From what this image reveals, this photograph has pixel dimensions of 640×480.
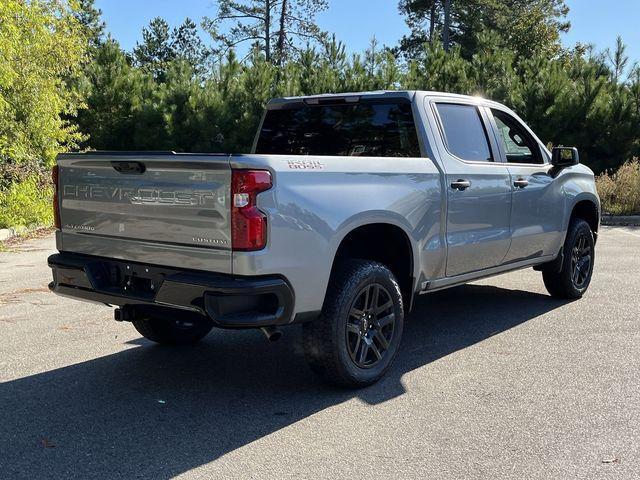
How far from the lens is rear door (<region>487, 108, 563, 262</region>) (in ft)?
19.4

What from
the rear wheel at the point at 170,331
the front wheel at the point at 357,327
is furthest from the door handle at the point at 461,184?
the rear wheel at the point at 170,331

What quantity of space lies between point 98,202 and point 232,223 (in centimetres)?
116

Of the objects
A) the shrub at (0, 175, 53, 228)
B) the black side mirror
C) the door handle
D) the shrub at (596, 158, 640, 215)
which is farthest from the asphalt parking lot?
the shrub at (596, 158, 640, 215)

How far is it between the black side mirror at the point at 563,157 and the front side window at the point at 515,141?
13cm

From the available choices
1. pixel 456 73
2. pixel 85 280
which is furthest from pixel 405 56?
pixel 85 280

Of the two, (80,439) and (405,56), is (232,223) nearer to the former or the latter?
(80,439)

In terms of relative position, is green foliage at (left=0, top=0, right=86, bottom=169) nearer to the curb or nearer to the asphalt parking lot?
the asphalt parking lot

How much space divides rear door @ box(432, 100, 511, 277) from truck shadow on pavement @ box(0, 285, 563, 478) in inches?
29.1

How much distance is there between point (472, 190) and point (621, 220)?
37.9 ft

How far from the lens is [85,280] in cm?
434

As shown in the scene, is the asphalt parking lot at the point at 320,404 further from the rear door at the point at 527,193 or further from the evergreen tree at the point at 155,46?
the evergreen tree at the point at 155,46

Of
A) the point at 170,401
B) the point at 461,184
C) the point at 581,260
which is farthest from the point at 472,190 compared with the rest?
Answer: the point at 170,401

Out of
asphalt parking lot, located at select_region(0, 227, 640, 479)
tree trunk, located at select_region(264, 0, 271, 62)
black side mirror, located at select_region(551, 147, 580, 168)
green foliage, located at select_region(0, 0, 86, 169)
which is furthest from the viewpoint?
tree trunk, located at select_region(264, 0, 271, 62)

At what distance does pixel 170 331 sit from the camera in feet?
17.7
